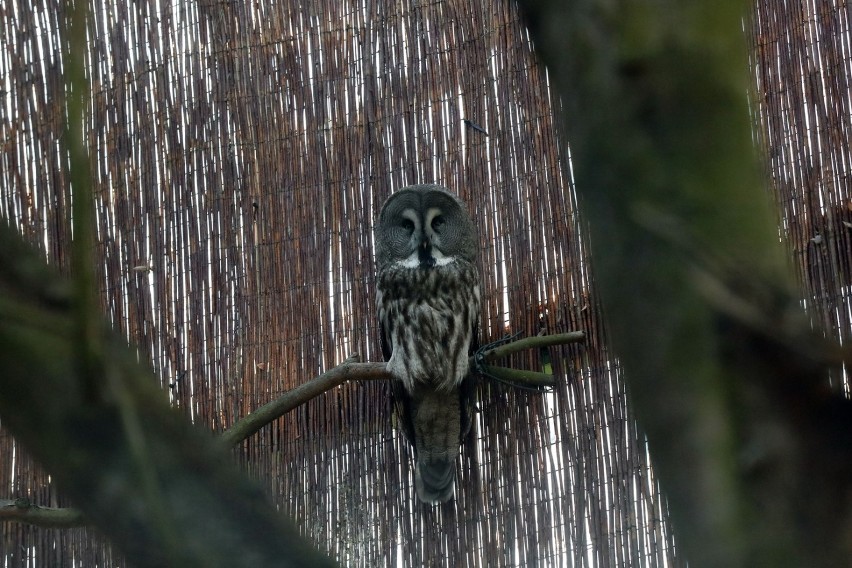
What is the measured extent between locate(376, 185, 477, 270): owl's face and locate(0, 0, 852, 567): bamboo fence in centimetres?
8

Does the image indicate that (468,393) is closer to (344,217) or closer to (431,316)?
(431,316)

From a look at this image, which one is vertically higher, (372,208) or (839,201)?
(372,208)

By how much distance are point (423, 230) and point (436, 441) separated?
1001mm

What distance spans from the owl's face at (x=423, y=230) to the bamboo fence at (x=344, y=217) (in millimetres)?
82

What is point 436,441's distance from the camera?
13.7 ft

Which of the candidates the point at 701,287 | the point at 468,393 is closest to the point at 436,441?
the point at 468,393

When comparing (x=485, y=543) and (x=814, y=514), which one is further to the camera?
(x=485, y=543)

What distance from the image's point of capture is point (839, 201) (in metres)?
3.55

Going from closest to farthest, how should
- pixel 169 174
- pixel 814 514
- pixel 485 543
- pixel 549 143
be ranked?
1. pixel 814 514
2. pixel 485 543
3. pixel 549 143
4. pixel 169 174

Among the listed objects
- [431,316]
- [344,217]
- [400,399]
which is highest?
[344,217]

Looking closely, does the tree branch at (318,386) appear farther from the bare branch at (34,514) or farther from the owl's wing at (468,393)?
the owl's wing at (468,393)

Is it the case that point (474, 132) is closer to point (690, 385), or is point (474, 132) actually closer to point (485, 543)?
point (485, 543)

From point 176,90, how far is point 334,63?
64 centimetres

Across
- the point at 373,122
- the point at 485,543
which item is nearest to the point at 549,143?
the point at 373,122
